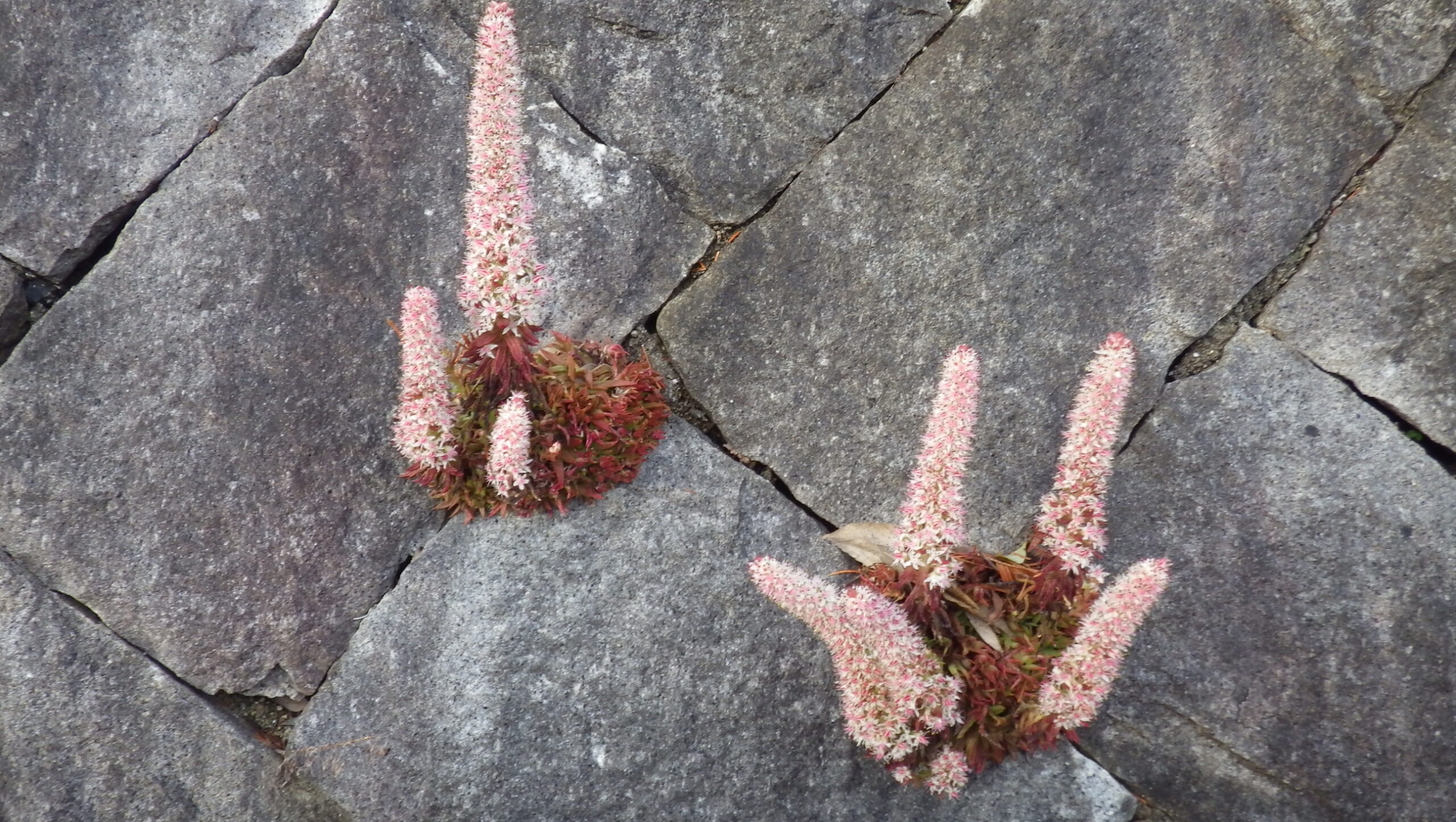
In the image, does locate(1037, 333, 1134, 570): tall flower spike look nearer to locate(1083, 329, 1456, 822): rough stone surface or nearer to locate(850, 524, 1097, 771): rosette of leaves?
locate(850, 524, 1097, 771): rosette of leaves

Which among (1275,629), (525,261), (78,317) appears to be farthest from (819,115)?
(78,317)

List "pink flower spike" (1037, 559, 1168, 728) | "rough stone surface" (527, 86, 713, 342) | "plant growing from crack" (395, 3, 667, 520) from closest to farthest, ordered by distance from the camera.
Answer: "pink flower spike" (1037, 559, 1168, 728) → "plant growing from crack" (395, 3, 667, 520) → "rough stone surface" (527, 86, 713, 342)

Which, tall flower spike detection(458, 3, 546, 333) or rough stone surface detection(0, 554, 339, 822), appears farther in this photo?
rough stone surface detection(0, 554, 339, 822)

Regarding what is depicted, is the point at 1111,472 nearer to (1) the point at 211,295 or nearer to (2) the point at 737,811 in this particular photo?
(2) the point at 737,811

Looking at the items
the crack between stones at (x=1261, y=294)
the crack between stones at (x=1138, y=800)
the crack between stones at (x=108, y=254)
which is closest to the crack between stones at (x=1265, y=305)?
the crack between stones at (x=1261, y=294)

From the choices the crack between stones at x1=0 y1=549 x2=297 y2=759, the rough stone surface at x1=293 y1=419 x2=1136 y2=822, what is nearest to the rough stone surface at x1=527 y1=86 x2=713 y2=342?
the rough stone surface at x1=293 y1=419 x2=1136 y2=822

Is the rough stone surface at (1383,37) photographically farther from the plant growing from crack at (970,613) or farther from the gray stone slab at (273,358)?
the gray stone slab at (273,358)
